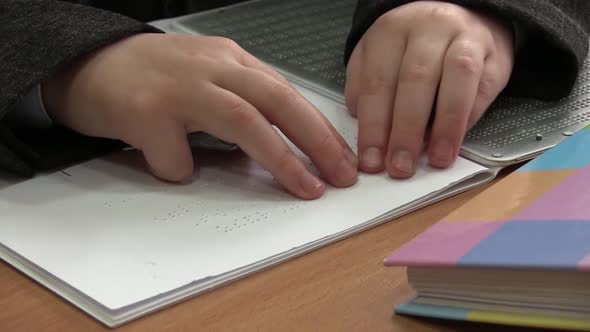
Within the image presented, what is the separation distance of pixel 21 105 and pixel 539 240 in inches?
18.1

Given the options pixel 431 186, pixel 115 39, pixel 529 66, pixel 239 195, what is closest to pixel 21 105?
pixel 115 39

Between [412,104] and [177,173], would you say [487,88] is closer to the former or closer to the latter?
[412,104]

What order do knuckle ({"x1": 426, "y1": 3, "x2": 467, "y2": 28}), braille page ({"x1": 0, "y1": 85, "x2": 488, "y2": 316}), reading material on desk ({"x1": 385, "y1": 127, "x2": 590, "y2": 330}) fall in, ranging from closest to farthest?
reading material on desk ({"x1": 385, "y1": 127, "x2": 590, "y2": 330}) < braille page ({"x1": 0, "y1": 85, "x2": 488, "y2": 316}) < knuckle ({"x1": 426, "y1": 3, "x2": 467, "y2": 28})

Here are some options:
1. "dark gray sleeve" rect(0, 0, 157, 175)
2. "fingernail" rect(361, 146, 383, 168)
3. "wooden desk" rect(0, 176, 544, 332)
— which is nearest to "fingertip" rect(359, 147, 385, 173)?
"fingernail" rect(361, 146, 383, 168)

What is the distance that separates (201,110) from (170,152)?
0.04 metres

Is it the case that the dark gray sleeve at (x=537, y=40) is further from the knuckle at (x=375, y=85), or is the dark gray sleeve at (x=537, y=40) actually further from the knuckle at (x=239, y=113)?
the knuckle at (x=239, y=113)

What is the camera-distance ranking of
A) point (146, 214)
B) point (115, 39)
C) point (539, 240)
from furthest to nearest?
1. point (115, 39)
2. point (146, 214)
3. point (539, 240)

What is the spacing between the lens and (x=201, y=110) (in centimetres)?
62

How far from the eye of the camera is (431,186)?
600 mm

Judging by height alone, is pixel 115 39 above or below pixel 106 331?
above

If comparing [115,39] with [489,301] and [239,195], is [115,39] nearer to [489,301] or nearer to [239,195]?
[239,195]

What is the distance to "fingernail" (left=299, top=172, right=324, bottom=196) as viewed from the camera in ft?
1.95

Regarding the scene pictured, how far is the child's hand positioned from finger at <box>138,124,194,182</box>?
5.3 inches

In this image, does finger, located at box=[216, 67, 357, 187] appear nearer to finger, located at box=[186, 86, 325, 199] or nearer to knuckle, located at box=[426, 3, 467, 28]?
finger, located at box=[186, 86, 325, 199]
